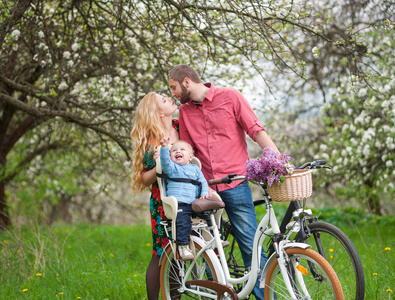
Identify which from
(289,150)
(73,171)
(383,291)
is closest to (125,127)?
(383,291)

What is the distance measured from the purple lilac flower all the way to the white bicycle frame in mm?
A: 238

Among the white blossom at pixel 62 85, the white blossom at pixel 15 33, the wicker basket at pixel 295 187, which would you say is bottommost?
the wicker basket at pixel 295 187

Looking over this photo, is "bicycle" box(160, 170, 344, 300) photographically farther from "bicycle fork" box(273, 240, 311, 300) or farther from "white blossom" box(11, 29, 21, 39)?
"white blossom" box(11, 29, 21, 39)

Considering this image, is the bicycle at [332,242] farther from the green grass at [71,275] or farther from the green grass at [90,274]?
the green grass at [71,275]

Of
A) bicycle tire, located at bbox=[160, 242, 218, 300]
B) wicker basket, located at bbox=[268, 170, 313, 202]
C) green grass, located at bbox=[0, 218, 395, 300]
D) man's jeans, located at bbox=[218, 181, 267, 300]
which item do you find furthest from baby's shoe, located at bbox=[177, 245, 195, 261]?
green grass, located at bbox=[0, 218, 395, 300]

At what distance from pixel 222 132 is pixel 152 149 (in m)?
0.52

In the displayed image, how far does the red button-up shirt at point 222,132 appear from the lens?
3.25 m

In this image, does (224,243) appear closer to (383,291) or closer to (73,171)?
(383,291)

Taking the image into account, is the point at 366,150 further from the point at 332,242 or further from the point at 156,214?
the point at 156,214

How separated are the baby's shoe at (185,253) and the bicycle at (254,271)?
75mm

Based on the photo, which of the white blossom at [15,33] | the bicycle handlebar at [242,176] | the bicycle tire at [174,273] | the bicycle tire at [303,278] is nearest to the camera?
the bicycle tire at [303,278]

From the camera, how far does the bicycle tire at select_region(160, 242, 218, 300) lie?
126 inches

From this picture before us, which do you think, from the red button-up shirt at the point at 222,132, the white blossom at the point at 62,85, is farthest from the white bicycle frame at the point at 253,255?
the white blossom at the point at 62,85

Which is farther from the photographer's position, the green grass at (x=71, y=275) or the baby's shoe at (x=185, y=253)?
the green grass at (x=71, y=275)
